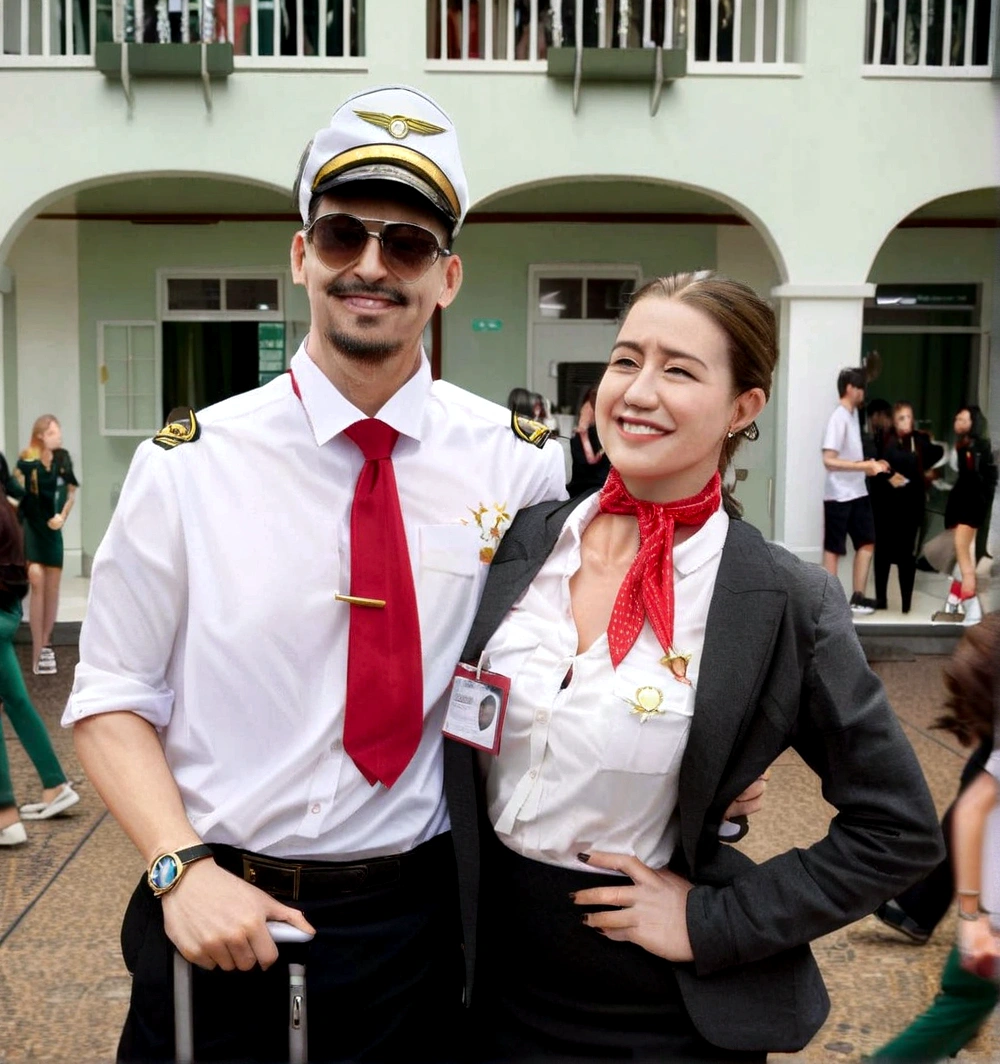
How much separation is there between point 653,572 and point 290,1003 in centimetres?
77

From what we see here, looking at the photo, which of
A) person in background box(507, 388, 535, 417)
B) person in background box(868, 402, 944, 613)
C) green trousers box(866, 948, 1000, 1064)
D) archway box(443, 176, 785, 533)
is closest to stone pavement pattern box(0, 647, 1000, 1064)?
green trousers box(866, 948, 1000, 1064)

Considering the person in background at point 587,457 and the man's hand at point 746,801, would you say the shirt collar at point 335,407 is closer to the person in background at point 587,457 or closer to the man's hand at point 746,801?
the man's hand at point 746,801

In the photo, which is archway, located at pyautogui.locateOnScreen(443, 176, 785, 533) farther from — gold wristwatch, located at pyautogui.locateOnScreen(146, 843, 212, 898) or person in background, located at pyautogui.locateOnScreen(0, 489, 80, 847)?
gold wristwatch, located at pyautogui.locateOnScreen(146, 843, 212, 898)

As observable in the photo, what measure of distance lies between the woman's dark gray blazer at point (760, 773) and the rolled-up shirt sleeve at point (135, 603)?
29.6 inches

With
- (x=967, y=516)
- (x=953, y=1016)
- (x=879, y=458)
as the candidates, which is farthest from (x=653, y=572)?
(x=879, y=458)

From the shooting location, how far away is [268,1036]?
188 centimetres

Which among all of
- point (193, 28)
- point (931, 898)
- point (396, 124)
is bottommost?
point (931, 898)

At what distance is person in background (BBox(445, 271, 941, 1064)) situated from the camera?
172cm

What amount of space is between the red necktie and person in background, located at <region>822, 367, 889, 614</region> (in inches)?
332

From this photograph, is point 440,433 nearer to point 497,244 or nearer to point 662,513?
point 662,513

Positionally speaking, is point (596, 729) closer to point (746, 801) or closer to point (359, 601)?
point (746, 801)

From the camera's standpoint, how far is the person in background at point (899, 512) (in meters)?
10.4

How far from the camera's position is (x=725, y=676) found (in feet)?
5.63

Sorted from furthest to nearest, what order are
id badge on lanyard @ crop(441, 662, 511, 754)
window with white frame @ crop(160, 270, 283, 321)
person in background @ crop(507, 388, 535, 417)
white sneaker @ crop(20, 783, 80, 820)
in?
window with white frame @ crop(160, 270, 283, 321) → person in background @ crop(507, 388, 535, 417) → white sneaker @ crop(20, 783, 80, 820) → id badge on lanyard @ crop(441, 662, 511, 754)
